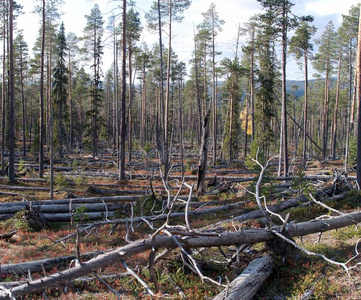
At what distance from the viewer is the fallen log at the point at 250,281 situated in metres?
Result: 5.51

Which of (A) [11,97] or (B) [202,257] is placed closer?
(B) [202,257]

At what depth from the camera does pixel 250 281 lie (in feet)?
19.6

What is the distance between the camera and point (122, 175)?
69.4ft

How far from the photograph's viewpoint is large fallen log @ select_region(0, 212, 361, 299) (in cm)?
495

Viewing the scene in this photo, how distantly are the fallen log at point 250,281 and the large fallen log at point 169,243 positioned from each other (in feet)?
1.68

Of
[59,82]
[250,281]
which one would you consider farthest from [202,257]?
[59,82]

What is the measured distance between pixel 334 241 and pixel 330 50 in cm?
3390

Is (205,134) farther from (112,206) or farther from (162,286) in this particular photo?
(162,286)

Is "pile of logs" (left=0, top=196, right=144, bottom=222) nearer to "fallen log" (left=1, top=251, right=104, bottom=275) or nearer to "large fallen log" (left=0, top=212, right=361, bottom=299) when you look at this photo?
"fallen log" (left=1, top=251, right=104, bottom=275)

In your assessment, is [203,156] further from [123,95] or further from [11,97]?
[11,97]

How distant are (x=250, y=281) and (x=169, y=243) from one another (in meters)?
1.78

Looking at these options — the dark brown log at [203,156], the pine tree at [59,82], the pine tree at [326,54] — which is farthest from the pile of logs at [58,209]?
the pine tree at [326,54]

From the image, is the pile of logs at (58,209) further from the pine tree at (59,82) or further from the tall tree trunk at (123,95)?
the pine tree at (59,82)

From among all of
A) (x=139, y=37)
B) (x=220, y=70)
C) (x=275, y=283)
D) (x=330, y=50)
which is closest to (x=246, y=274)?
(x=275, y=283)
